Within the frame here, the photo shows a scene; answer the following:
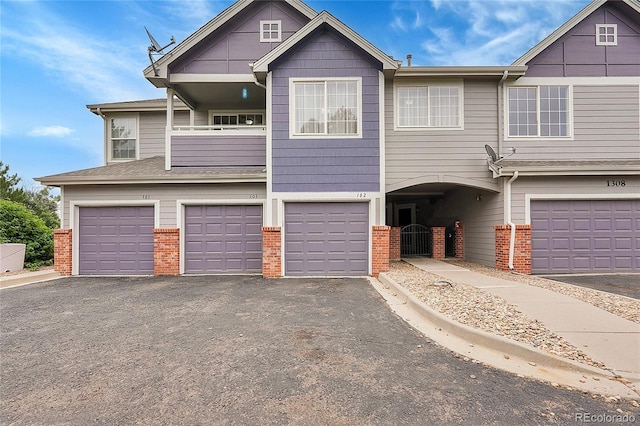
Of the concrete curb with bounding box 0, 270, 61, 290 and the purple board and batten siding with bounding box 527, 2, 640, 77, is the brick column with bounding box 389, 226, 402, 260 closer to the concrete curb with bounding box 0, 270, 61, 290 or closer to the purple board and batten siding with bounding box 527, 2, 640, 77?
the purple board and batten siding with bounding box 527, 2, 640, 77

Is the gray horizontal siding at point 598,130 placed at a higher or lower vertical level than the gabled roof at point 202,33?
lower

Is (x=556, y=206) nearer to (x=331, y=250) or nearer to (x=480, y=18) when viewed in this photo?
(x=331, y=250)

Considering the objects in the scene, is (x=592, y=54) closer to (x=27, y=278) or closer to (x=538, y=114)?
(x=538, y=114)

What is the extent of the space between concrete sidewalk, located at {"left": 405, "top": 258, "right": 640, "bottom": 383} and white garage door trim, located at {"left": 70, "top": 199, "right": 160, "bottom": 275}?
29.8 ft

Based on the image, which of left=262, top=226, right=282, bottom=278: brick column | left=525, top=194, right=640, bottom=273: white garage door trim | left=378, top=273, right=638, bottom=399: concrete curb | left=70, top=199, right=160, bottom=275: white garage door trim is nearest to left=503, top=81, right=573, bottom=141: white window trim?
left=525, top=194, right=640, bottom=273: white garage door trim

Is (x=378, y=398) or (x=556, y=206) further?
(x=556, y=206)

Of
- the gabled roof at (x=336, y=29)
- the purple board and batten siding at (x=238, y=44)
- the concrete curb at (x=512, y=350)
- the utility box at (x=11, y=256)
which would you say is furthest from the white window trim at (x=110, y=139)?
the concrete curb at (x=512, y=350)

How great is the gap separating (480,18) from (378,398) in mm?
22308

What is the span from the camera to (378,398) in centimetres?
289

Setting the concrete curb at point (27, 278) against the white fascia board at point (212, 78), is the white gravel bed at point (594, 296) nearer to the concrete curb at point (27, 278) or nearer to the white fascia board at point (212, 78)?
the white fascia board at point (212, 78)

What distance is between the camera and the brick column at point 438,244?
480 inches

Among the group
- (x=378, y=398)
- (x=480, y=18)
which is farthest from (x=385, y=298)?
(x=480, y=18)

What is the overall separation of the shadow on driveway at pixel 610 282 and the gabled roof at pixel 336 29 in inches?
290

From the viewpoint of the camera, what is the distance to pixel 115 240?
31.7 ft
